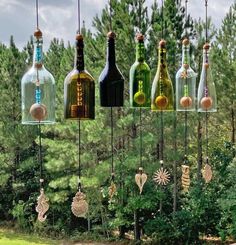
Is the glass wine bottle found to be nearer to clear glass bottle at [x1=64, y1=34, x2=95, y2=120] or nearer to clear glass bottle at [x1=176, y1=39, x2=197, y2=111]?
clear glass bottle at [x1=64, y1=34, x2=95, y2=120]

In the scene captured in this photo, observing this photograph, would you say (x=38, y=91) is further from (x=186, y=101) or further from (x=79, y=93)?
(x=186, y=101)

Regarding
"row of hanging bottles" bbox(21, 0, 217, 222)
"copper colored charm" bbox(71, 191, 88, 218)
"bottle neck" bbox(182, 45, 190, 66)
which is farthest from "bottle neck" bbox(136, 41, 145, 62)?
"copper colored charm" bbox(71, 191, 88, 218)

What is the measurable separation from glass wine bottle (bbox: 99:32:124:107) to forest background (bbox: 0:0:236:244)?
4.22 metres

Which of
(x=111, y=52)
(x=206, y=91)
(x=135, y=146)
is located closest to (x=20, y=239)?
(x=135, y=146)

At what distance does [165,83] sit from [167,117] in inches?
182

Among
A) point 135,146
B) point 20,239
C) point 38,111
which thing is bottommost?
point 20,239

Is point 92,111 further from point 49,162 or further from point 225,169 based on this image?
point 49,162

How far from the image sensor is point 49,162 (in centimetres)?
622

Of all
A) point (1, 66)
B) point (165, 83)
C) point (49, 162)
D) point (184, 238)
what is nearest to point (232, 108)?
point (184, 238)

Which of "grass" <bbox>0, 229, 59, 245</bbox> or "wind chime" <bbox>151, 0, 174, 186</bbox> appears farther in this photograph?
"grass" <bbox>0, 229, 59, 245</bbox>

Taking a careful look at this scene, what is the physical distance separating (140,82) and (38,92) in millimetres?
235

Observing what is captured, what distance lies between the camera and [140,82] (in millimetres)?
1188

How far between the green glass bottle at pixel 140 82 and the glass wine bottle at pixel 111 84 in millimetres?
35

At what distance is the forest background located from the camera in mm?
5770
